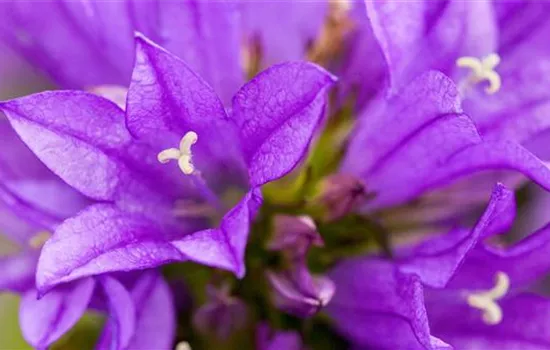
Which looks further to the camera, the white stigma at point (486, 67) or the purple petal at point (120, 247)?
the white stigma at point (486, 67)

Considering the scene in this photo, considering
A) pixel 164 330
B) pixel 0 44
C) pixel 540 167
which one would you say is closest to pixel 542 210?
pixel 540 167

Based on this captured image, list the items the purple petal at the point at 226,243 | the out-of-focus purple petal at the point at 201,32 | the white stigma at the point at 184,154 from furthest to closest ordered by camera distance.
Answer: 1. the out-of-focus purple petal at the point at 201,32
2. the white stigma at the point at 184,154
3. the purple petal at the point at 226,243

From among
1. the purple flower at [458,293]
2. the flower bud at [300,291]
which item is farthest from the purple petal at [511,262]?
the flower bud at [300,291]

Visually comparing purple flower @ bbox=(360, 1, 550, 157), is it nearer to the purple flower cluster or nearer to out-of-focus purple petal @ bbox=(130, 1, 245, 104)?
the purple flower cluster

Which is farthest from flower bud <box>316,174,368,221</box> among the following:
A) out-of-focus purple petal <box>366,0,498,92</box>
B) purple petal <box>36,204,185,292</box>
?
purple petal <box>36,204,185,292</box>

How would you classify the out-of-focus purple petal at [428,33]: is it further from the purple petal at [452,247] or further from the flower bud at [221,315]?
the flower bud at [221,315]

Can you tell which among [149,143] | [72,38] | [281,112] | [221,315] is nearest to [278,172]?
[281,112]
